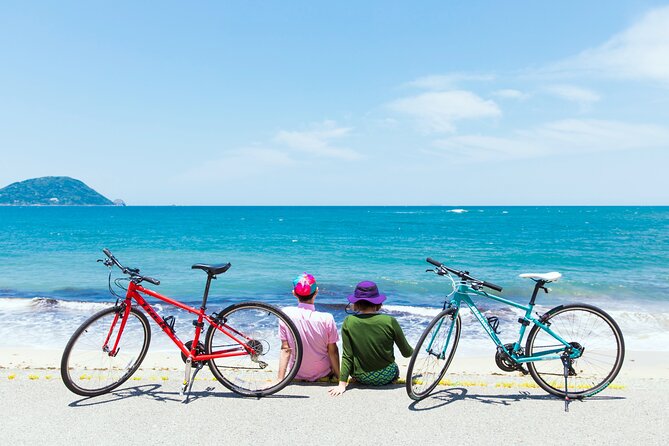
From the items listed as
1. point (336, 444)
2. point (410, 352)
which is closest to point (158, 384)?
point (336, 444)

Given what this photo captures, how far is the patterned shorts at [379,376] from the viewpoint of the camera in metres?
5.06

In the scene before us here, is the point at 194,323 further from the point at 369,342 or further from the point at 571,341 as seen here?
the point at 571,341

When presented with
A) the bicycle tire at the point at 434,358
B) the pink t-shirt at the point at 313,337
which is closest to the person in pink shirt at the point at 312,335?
the pink t-shirt at the point at 313,337

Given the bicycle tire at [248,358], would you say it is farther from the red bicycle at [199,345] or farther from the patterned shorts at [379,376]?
the patterned shorts at [379,376]

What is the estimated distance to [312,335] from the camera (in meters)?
5.23

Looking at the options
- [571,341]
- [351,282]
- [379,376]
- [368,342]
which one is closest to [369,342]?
[368,342]

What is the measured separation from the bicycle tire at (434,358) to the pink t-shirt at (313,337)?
102cm

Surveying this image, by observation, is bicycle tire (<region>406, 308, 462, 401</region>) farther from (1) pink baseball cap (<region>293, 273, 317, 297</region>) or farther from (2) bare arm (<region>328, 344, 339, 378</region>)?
(1) pink baseball cap (<region>293, 273, 317, 297</region>)

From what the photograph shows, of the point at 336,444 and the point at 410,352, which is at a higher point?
the point at 410,352

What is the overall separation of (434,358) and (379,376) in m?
0.65

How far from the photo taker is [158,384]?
5.18 metres

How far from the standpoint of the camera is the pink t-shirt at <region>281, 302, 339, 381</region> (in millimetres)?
5191

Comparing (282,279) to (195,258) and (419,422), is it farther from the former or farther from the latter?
(419,422)

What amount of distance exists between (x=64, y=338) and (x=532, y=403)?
1134cm
